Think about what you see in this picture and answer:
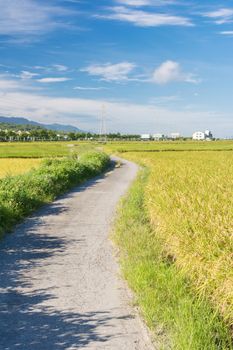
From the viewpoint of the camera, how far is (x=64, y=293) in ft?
23.7

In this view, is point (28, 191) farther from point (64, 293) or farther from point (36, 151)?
point (36, 151)

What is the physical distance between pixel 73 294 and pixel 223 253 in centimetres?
239

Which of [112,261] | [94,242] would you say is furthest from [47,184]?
[112,261]

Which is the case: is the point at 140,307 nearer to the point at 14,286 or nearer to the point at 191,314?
the point at 191,314

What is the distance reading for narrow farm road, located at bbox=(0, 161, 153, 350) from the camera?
18.3 ft

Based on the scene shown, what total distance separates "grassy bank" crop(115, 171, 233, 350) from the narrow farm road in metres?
0.23

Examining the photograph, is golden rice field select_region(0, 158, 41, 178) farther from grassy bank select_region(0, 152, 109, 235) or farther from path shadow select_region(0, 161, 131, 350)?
path shadow select_region(0, 161, 131, 350)

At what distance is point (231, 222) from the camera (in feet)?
27.3

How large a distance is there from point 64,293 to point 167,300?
171cm

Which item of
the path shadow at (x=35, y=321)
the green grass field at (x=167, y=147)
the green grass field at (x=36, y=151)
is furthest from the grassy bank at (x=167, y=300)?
the green grass field at (x=167, y=147)

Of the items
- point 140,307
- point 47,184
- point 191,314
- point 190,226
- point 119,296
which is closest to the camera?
point 191,314

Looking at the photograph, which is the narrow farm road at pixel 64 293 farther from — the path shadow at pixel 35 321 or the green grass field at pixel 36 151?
the green grass field at pixel 36 151

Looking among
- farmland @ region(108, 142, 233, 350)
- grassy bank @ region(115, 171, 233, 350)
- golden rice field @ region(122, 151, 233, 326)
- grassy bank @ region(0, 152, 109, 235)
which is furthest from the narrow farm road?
golden rice field @ region(122, 151, 233, 326)

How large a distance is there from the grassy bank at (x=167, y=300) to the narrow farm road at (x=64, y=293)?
23cm
